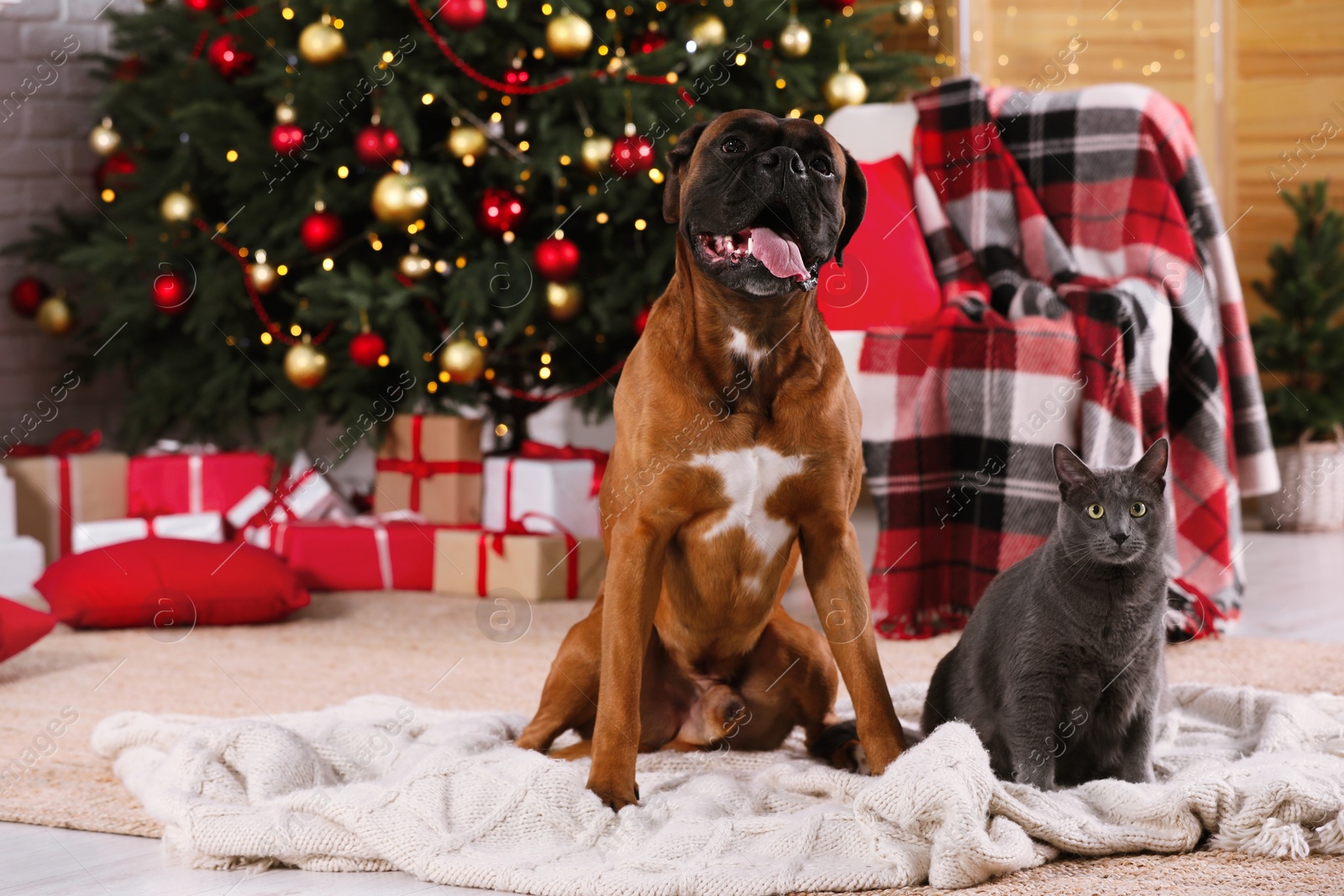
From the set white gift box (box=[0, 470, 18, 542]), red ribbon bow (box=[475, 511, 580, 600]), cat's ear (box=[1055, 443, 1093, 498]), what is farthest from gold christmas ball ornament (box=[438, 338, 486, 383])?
cat's ear (box=[1055, 443, 1093, 498])

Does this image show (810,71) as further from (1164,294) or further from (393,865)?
(393,865)

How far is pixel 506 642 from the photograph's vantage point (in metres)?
2.77

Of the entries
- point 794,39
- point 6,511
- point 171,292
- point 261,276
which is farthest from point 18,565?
point 794,39

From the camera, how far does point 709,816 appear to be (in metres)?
1.51

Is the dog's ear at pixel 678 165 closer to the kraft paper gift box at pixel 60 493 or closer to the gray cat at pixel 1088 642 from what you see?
the gray cat at pixel 1088 642

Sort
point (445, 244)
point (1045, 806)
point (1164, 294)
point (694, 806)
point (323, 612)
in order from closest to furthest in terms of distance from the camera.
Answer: point (1045, 806), point (694, 806), point (1164, 294), point (323, 612), point (445, 244)

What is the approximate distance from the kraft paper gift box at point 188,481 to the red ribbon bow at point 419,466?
530 mm

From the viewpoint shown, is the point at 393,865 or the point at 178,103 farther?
the point at 178,103

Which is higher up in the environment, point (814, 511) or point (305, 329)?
point (305, 329)

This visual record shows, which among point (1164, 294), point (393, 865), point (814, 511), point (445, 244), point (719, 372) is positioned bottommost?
point (393, 865)

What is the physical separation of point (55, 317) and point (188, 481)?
2.55 ft

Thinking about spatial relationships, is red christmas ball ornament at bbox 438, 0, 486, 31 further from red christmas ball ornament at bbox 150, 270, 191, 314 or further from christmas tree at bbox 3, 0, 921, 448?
red christmas ball ornament at bbox 150, 270, 191, 314

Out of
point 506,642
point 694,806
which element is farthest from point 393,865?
point 506,642

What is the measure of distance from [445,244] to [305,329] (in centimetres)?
48
